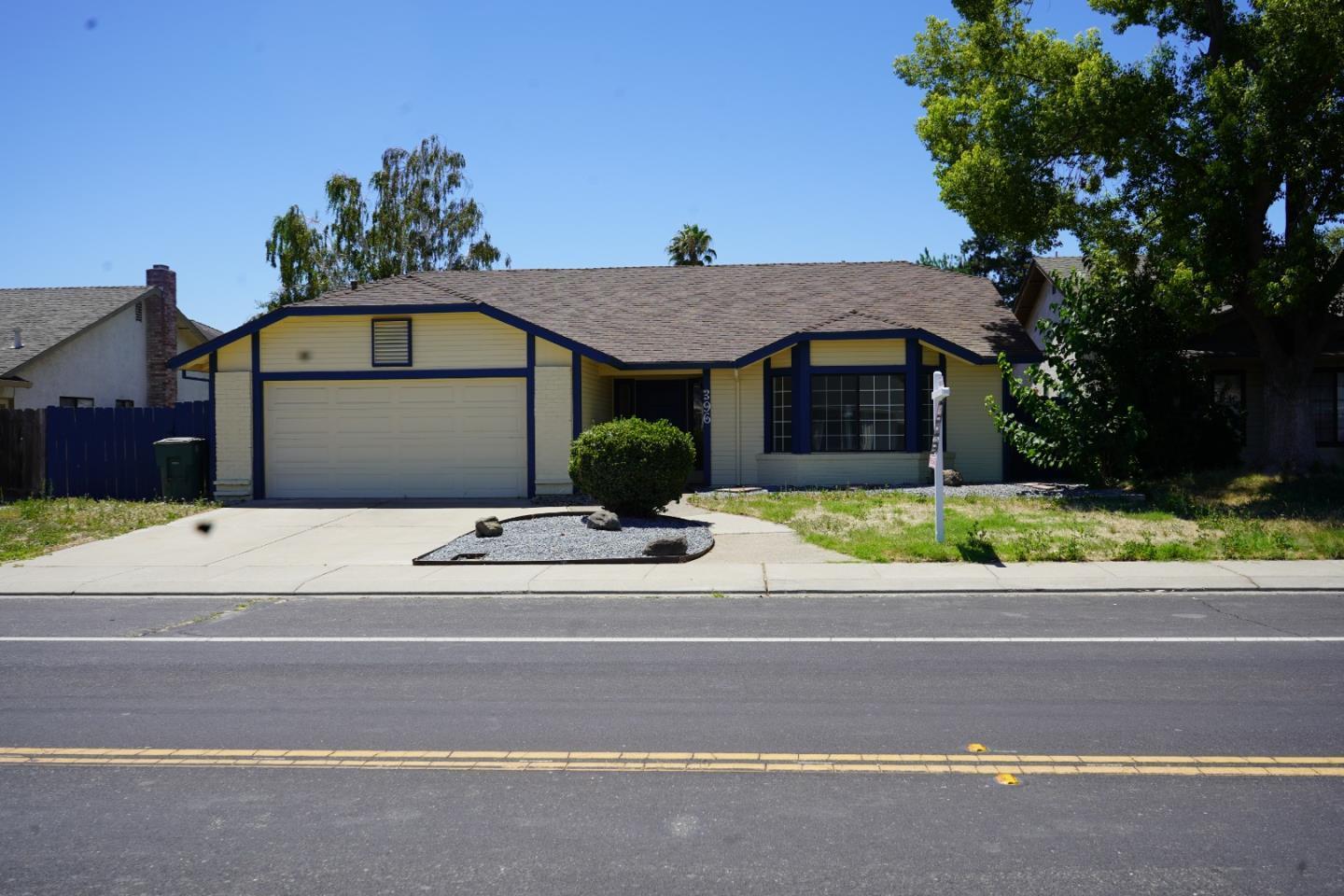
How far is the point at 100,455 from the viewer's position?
70.5 feet

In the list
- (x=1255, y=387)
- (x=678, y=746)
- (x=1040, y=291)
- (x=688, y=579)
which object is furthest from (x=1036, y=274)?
(x=678, y=746)

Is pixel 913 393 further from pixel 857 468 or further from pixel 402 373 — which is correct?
pixel 402 373

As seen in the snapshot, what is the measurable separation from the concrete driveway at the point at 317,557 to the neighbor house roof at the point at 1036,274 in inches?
549

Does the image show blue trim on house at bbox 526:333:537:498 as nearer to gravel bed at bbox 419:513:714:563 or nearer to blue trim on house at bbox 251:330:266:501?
gravel bed at bbox 419:513:714:563

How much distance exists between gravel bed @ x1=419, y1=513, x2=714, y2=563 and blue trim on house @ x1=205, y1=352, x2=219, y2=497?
852 cm

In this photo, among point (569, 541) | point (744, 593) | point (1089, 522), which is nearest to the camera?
point (744, 593)

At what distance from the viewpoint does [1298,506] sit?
16328 millimetres

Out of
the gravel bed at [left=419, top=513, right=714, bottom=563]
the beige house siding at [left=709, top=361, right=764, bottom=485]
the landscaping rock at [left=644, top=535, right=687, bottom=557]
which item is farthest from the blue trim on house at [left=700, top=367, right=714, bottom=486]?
the landscaping rock at [left=644, top=535, right=687, bottom=557]

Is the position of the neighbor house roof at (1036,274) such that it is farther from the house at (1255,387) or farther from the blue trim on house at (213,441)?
the blue trim on house at (213,441)

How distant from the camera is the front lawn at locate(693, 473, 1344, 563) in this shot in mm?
13000

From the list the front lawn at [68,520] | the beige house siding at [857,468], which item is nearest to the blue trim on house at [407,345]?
the front lawn at [68,520]

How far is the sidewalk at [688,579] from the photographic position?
1120cm

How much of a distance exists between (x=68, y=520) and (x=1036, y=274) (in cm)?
2316

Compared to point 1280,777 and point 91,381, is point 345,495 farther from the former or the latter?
point 1280,777
